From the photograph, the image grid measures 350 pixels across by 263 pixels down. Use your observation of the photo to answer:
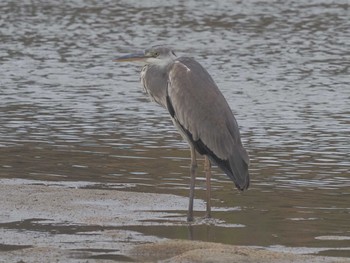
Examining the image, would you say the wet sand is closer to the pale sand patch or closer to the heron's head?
the pale sand patch

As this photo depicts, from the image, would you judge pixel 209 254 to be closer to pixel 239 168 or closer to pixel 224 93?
pixel 239 168

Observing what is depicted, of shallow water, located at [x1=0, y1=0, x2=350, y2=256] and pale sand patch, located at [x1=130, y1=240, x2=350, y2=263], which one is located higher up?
pale sand patch, located at [x1=130, y1=240, x2=350, y2=263]

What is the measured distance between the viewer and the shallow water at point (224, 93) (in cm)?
1035

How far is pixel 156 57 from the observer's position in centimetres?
1041

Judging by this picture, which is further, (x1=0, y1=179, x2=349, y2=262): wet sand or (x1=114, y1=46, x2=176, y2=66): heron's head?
(x1=114, y1=46, x2=176, y2=66): heron's head

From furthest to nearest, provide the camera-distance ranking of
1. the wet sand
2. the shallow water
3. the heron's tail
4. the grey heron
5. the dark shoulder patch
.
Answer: the shallow water
the dark shoulder patch
the grey heron
the heron's tail
the wet sand

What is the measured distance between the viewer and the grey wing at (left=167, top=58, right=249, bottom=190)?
32.9 ft

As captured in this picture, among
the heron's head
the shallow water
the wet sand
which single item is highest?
the heron's head

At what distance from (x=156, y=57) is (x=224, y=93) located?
7.29 metres

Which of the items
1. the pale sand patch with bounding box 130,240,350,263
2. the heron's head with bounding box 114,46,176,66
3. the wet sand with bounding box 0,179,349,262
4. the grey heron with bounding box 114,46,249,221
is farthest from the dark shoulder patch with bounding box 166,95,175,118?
the pale sand patch with bounding box 130,240,350,263

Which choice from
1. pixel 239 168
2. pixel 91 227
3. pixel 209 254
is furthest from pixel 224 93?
pixel 209 254

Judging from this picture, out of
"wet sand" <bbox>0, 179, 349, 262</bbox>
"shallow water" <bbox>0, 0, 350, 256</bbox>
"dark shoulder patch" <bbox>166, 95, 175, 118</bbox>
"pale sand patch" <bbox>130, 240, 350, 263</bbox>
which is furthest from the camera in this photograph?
"shallow water" <bbox>0, 0, 350, 256</bbox>

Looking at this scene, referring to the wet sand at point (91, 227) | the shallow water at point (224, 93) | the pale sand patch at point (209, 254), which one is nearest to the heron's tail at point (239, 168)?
the shallow water at point (224, 93)

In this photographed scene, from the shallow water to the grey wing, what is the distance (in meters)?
0.51
